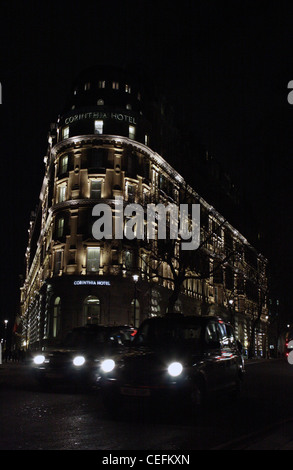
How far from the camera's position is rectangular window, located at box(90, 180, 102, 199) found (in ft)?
149

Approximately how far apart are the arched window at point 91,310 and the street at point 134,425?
30.0 meters

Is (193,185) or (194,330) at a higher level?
(193,185)

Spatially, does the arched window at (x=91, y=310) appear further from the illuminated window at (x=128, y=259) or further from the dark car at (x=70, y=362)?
the dark car at (x=70, y=362)

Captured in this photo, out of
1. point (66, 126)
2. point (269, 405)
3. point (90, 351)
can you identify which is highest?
point (66, 126)

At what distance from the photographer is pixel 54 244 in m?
46.0

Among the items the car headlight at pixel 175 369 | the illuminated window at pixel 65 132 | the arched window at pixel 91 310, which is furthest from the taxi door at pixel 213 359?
the illuminated window at pixel 65 132

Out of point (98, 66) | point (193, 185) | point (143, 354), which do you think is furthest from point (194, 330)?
point (98, 66)

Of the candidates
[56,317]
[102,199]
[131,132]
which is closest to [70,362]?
[56,317]

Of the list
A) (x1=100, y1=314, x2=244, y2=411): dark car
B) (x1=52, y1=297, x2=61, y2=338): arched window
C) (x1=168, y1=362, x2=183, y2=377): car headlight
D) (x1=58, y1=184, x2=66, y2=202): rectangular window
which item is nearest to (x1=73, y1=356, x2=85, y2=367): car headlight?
(x1=100, y1=314, x2=244, y2=411): dark car

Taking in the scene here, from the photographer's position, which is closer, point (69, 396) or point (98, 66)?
point (69, 396)

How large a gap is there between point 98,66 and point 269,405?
45133 mm

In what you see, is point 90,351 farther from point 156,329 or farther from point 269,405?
A: point 269,405

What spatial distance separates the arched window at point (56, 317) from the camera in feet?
142
